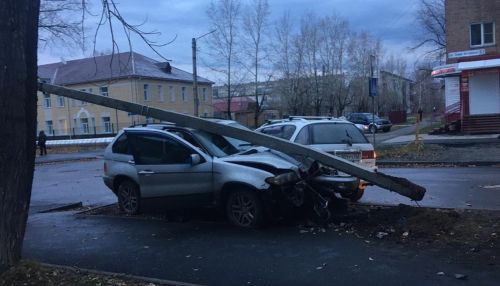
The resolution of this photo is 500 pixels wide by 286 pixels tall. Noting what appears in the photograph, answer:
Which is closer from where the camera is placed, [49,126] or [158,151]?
[158,151]

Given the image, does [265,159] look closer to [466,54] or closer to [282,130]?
[282,130]

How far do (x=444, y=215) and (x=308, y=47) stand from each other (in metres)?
50.7

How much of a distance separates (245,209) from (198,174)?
3.29 ft

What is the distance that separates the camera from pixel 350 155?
10219 millimetres

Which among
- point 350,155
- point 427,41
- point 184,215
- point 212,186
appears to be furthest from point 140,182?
point 427,41

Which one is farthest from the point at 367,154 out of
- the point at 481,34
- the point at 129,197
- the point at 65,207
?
the point at 481,34

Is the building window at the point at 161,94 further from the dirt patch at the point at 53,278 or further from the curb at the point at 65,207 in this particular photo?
the dirt patch at the point at 53,278

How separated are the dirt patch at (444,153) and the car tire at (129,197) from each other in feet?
38.7

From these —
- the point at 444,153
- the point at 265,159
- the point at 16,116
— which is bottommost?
the point at 444,153

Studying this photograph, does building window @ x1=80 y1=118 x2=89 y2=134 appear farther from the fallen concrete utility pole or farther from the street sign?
the fallen concrete utility pole

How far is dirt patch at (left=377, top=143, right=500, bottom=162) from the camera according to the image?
18.3 metres

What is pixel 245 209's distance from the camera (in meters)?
8.30

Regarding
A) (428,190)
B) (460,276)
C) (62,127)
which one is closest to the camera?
A: (460,276)

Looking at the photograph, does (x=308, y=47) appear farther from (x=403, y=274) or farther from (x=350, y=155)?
(x=403, y=274)
